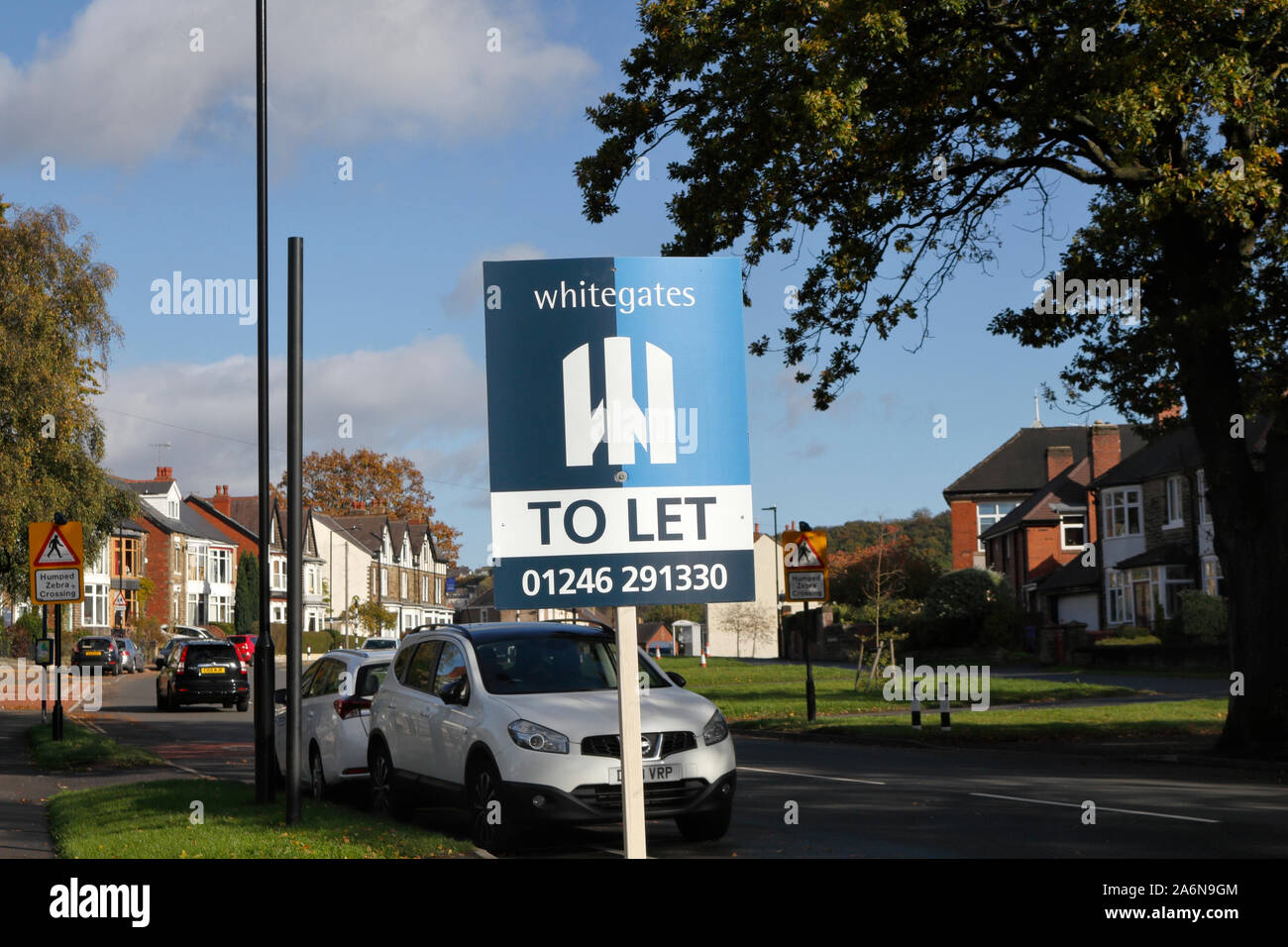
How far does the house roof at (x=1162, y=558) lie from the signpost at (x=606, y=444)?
169 feet

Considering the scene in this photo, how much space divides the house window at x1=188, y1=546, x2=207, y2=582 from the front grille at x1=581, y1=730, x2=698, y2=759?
88.7m

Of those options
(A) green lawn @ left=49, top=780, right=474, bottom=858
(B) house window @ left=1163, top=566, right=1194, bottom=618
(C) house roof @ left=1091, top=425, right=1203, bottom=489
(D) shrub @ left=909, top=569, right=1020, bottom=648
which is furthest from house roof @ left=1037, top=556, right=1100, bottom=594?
(A) green lawn @ left=49, top=780, right=474, bottom=858

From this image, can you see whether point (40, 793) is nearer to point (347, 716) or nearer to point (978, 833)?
point (347, 716)

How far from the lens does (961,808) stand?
1307 cm

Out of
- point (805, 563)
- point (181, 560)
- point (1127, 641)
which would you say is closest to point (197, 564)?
point (181, 560)

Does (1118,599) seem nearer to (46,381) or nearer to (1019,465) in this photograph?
(1019,465)

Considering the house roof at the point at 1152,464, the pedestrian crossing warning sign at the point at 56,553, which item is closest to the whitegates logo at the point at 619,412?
the pedestrian crossing warning sign at the point at 56,553

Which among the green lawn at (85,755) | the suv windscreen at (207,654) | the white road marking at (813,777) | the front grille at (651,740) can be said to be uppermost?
the suv windscreen at (207,654)

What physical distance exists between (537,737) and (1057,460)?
72.2 m

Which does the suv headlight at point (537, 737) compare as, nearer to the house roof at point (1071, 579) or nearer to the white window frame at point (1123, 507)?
→ the white window frame at point (1123, 507)

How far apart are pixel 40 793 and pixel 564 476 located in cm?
1184

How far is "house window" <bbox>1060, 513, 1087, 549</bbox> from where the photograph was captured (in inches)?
2717

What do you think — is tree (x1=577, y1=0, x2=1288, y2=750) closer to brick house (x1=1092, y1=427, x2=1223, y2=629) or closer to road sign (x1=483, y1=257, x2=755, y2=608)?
road sign (x1=483, y1=257, x2=755, y2=608)

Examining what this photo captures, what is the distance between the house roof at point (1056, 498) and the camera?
68938mm
